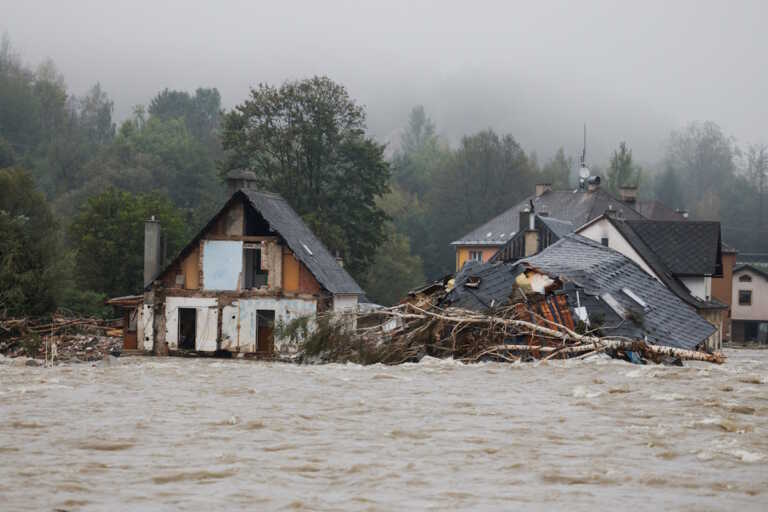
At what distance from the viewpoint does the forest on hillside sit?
45562mm

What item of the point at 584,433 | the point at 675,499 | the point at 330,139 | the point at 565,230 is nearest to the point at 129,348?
the point at 565,230

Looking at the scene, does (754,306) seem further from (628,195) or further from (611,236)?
(611,236)

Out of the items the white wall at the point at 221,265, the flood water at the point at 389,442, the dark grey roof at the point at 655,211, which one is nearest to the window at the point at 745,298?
the dark grey roof at the point at 655,211

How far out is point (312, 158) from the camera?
57.3 metres

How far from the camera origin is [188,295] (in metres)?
38.1

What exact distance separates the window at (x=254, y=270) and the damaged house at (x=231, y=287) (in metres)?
0.08

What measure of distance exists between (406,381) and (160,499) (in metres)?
9.75

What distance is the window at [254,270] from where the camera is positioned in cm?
3847

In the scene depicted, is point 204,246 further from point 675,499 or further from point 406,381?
point 675,499

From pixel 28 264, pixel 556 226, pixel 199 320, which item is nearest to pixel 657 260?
pixel 556 226

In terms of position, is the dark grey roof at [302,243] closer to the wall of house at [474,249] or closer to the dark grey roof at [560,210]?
the dark grey roof at [560,210]

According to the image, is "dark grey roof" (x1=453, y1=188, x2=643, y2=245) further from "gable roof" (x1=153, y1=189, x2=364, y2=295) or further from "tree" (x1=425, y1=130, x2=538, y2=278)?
"gable roof" (x1=153, y1=189, x2=364, y2=295)

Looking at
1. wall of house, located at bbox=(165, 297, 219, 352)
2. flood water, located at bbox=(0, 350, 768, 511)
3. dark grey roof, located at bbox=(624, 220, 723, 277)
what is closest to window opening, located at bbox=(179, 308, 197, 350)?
wall of house, located at bbox=(165, 297, 219, 352)

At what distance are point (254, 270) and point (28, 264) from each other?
7.52 m
